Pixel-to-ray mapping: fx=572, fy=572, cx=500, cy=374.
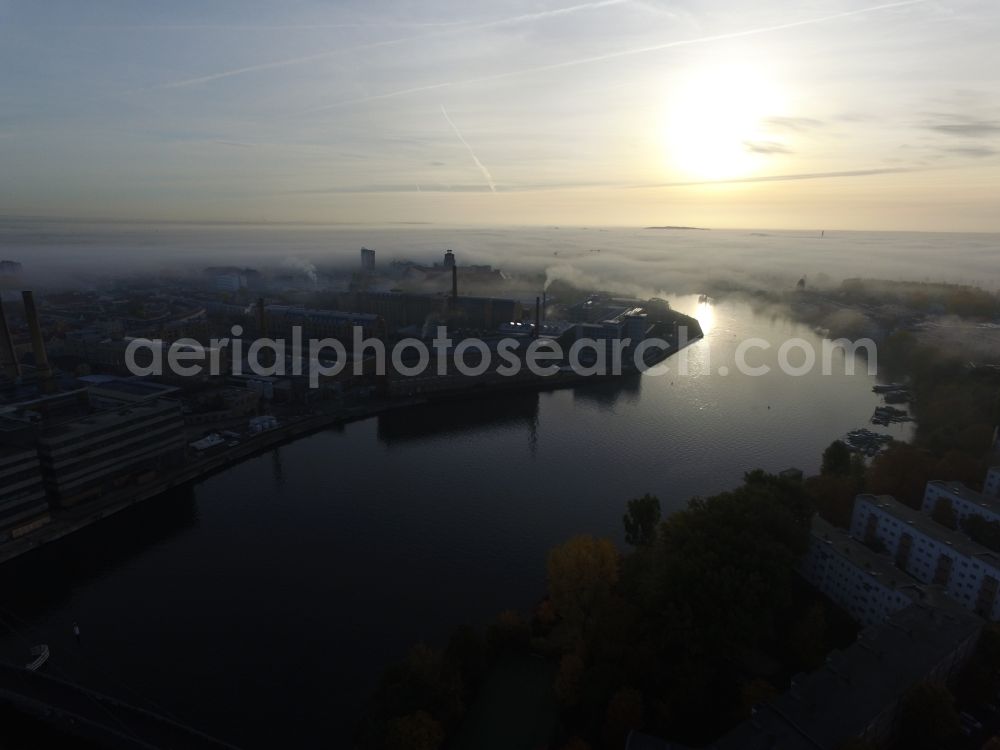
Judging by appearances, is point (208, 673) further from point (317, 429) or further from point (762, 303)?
point (762, 303)

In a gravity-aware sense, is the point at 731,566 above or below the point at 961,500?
above

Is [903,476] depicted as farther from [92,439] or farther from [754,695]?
[92,439]

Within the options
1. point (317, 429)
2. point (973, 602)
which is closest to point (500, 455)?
point (317, 429)

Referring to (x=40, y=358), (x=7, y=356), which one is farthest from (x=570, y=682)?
(x=7, y=356)

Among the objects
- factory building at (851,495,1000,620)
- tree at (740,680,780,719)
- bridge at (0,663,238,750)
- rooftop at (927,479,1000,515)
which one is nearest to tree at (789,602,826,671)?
tree at (740,680,780,719)

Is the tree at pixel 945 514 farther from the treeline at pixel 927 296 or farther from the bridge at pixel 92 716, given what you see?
the treeline at pixel 927 296
